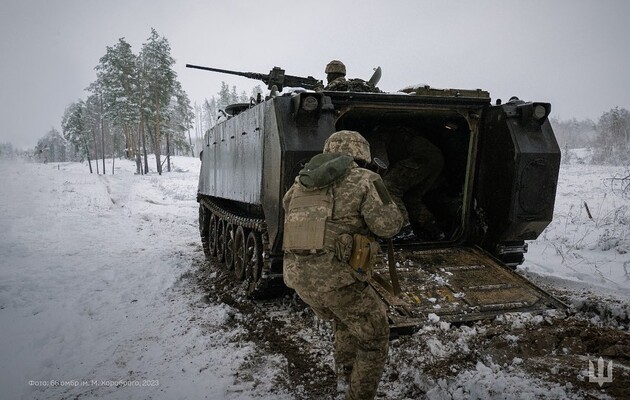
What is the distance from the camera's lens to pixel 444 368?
10.4 ft

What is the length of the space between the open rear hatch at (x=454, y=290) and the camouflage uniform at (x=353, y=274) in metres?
0.49

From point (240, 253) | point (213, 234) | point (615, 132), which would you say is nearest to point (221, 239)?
point (213, 234)

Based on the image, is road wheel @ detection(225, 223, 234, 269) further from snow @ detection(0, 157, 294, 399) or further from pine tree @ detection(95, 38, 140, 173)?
pine tree @ detection(95, 38, 140, 173)

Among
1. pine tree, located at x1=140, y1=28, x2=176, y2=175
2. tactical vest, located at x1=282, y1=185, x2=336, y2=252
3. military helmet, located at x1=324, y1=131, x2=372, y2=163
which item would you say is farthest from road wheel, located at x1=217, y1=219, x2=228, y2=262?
pine tree, located at x1=140, y1=28, x2=176, y2=175

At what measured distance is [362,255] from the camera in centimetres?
270

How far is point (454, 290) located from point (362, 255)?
6.41ft

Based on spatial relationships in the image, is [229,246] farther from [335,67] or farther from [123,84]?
[123,84]

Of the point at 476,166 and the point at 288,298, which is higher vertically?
the point at 476,166

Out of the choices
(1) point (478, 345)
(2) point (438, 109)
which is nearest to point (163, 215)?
(2) point (438, 109)

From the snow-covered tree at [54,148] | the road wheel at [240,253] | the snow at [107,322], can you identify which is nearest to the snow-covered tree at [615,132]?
the road wheel at [240,253]

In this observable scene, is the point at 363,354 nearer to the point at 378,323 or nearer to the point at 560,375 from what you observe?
the point at 378,323

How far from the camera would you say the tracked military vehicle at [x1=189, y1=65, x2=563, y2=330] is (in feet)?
13.6

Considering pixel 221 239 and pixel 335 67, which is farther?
pixel 221 239

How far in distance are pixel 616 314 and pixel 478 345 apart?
1621 mm
